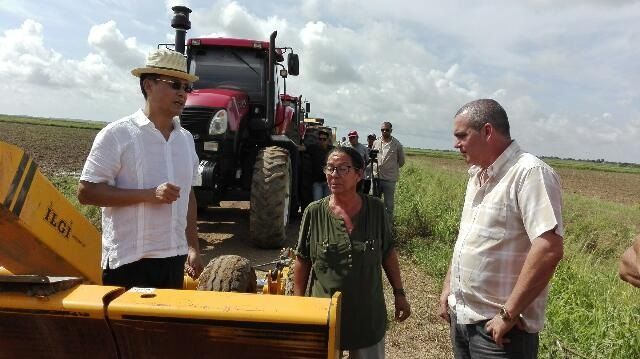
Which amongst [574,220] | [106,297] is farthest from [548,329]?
[574,220]

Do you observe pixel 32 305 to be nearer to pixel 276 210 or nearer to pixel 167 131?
pixel 167 131

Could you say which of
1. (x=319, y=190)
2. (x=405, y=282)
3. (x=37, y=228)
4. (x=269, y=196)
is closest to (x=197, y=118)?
(x=269, y=196)

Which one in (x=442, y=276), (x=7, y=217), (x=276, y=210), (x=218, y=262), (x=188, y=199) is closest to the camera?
(x=7, y=217)

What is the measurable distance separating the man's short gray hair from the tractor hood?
4801 millimetres

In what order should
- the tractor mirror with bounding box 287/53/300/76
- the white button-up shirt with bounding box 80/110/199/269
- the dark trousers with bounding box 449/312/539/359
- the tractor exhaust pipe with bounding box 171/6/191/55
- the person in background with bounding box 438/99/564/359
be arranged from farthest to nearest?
the tractor mirror with bounding box 287/53/300/76 → the tractor exhaust pipe with bounding box 171/6/191/55 → the white button-up shirt with bounding box 80/110/199/269 → the dark trousers with bounding box 449/312/539/359 → the person in background with bounding box 438/99/564/359

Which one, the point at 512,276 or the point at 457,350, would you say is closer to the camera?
the point at 512,276

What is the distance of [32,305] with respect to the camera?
1.55 metres

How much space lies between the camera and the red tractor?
6258 mm

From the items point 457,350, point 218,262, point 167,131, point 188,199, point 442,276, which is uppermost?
point 167,131

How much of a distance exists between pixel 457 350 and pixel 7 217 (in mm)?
Result: 1989

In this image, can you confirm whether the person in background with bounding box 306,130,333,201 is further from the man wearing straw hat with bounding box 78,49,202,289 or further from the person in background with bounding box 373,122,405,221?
the man wearing straw hat with bounding box 78,49,202,289

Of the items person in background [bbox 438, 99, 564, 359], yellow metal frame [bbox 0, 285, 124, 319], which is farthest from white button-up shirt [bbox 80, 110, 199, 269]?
person in background [bbox 438, 99, 564, 359]

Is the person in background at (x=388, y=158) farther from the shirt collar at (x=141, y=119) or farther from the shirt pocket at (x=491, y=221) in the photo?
the shirt collar at (x=141, y=119)

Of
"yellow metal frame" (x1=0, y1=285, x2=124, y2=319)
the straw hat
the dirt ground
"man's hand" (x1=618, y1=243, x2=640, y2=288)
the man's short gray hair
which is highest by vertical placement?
the straw hat
